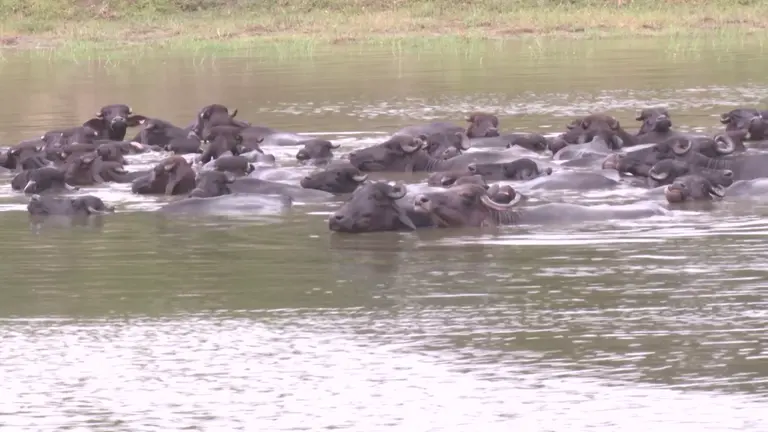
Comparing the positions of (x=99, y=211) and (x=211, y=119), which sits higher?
(x=211, y=119)

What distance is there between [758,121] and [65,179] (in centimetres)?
653

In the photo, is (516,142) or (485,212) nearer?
(485,212)

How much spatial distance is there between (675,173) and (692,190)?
911mm

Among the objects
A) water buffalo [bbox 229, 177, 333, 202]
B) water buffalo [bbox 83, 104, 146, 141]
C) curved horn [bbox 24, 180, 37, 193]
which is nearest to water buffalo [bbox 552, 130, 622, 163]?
water buffalo [bbox 229, 177, 333, 202]

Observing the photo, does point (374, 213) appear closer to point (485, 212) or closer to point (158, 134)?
point (485, 212)

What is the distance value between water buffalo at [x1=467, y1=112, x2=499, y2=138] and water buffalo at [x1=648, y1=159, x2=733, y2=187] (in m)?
3.65

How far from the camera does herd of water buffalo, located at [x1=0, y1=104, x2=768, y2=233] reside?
36.0 ft

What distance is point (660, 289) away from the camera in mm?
8312

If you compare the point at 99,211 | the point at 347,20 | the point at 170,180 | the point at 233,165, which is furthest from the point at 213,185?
the point at 347,20

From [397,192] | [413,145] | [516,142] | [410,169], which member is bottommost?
[410,169]

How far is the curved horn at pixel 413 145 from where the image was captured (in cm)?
1431

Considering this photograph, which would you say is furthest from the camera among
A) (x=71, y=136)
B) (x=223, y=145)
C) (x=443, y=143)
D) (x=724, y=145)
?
(x=71, y=136)

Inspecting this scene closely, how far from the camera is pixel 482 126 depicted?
16438mm

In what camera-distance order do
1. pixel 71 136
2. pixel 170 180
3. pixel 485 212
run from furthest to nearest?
pixel 71 136
pixel 170 180
pixel 485 212
